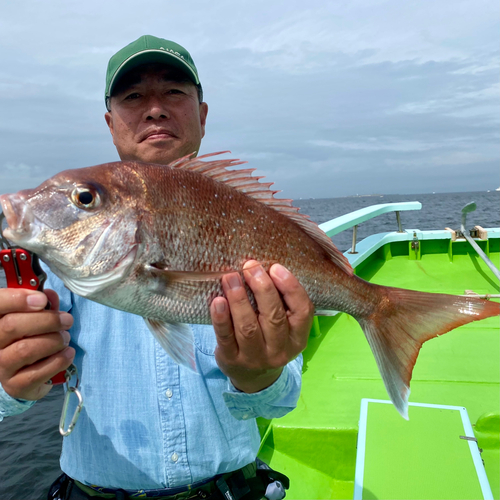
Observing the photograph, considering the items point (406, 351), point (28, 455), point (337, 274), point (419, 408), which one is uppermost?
point (337, 274)

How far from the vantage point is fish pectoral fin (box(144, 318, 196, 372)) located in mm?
1489

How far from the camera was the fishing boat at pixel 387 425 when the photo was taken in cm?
226

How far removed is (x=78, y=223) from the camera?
1.37 metres

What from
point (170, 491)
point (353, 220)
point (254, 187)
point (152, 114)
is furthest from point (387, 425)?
point (353, 220)

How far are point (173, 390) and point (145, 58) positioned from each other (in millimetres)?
1936

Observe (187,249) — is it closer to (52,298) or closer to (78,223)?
(78,223)

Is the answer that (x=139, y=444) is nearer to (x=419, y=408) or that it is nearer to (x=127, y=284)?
(x=127, y=284)

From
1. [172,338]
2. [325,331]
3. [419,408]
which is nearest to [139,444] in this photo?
[172,338]

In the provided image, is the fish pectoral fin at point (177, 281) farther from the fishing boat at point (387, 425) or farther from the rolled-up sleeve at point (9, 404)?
the fishing boat at point (387, 425)

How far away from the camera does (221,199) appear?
1.55m

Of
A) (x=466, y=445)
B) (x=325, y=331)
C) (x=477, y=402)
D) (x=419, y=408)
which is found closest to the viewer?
(x=466, y=445)

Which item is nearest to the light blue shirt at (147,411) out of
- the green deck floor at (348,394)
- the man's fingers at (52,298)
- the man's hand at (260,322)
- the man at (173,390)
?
the man at (173,390)

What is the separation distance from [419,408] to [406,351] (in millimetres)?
1372

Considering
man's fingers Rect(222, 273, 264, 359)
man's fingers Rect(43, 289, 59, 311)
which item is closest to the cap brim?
man's fingers Rect(43, 289, 59, 311)
